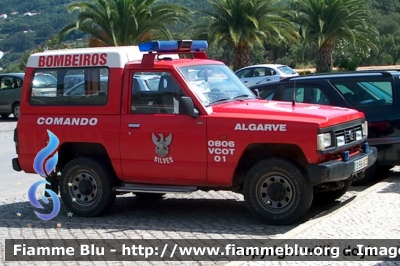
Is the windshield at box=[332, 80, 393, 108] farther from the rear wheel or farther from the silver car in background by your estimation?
the silver car in background

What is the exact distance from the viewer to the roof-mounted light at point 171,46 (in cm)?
850

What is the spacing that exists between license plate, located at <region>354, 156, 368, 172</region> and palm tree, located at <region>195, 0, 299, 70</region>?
23.8 meters

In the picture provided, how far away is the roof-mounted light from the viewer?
8.50 meters

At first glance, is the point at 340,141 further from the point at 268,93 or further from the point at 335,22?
the point at 335,22

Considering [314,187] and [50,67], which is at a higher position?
[50,67]

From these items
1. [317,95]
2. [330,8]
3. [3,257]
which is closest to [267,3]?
[330,8]

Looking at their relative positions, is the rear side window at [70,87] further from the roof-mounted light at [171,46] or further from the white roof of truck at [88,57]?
the roof-mounted light at [171,46]

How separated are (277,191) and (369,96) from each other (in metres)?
3.48

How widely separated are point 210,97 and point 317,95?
9.62 ft

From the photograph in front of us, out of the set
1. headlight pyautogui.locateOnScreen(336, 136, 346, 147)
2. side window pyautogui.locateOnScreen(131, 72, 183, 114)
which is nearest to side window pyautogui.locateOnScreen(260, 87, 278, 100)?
side window pyautogui.locateOnScreen(131, 72, 183, 114)

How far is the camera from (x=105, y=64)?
8.66m

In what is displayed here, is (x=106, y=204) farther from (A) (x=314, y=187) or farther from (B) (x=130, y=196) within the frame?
(A) (x=314, y=187)

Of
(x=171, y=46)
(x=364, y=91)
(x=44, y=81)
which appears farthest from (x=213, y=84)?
(x=364, y=91)

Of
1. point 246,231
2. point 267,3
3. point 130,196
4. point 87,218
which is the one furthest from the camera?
point 267,3
